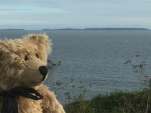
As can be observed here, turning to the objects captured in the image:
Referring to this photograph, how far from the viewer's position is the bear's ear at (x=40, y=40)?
14.2 ft

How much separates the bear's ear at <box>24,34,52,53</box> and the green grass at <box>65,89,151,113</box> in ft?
9.15

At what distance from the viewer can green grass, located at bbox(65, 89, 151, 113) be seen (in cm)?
724

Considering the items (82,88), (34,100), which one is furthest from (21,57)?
(82,88)

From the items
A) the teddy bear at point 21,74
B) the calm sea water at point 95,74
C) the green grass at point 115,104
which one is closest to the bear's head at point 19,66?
the teddy bear at point 21,74

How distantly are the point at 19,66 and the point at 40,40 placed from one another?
497mm

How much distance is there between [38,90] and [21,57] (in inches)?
15.3

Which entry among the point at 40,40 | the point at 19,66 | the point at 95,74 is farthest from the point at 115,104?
the point at 95,74

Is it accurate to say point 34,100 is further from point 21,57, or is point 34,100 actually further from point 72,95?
point 72,95

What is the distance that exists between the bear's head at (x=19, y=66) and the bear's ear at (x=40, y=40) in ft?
0.76

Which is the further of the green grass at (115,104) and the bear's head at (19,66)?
the green grass at (115,104)

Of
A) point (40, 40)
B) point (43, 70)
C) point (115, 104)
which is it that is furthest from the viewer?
point (115, 104)

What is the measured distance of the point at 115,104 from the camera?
10.3 meters

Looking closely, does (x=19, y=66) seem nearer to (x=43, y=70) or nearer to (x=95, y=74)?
(x=43, y=70)

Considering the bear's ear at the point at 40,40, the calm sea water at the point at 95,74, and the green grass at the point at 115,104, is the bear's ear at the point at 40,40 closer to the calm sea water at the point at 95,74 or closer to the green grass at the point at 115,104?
the calm sea water at the point at 95,74
